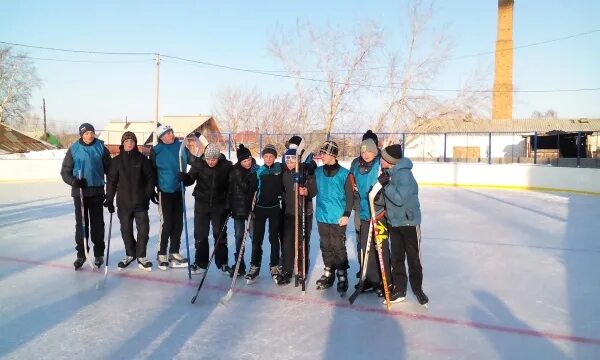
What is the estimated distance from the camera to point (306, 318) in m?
3.77

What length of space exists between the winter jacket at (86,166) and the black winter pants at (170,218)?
72cm

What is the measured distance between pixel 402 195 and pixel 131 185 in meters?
2.91

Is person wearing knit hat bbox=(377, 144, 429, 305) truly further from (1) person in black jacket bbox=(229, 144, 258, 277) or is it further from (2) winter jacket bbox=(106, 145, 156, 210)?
(2) winter jacket bbox=(106, 145, 156, 210)

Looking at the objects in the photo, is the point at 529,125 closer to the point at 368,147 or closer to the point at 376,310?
the point at 368,147

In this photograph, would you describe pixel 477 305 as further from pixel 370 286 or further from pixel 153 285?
pixel 153 285

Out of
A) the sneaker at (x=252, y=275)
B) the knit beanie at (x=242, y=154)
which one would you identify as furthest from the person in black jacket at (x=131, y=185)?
the sneaker at (x=252, y=275)

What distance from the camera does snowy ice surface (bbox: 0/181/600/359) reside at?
3.18 meters

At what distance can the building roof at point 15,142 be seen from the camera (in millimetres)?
22812

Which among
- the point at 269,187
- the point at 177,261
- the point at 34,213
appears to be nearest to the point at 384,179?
the point at 269,187

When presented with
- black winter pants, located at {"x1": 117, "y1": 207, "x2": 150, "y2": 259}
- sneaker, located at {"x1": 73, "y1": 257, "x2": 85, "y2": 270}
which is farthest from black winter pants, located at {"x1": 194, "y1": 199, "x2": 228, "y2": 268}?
sneaker, located at {"x1": 73, "y1": 257, "x2": 85, "y2": 270}

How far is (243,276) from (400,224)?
1.86 metres

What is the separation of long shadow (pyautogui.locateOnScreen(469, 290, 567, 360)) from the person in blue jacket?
3.25m


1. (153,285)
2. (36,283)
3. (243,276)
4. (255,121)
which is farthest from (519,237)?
(255,121)

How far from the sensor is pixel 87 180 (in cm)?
503
